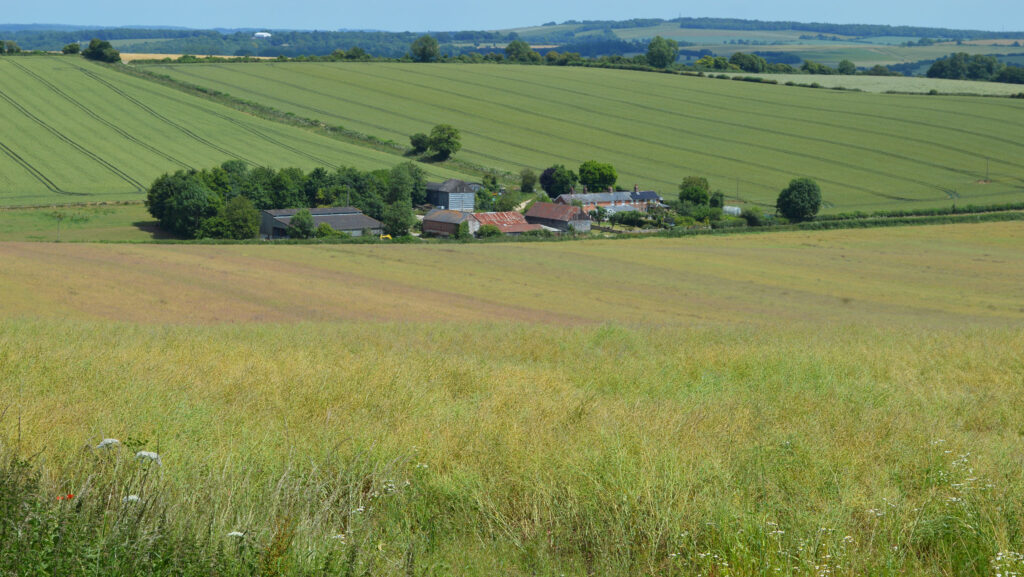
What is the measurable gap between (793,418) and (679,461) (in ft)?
9.08

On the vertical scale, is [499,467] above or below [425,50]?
below

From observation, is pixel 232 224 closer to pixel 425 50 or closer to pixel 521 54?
pixel 425 50

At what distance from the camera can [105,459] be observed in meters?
5.91

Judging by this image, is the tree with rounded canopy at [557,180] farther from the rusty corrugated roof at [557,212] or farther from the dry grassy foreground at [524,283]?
the dry grassy foreground at [524,283]

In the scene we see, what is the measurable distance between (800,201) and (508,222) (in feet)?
70.6

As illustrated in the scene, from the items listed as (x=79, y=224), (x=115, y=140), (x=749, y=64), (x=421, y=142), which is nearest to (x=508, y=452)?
(x=79, y=224)

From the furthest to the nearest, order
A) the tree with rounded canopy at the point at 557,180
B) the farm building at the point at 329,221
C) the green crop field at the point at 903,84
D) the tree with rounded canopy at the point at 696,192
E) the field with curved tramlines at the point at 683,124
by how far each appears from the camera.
A: the green crop field at the point at 903,84
the field with curved tramlines at the point at 683,124
the tree with rounded canopy at the point at 557,180
the tree with rounded canopy at the point at 696,192
the farm building at the point at 329,221

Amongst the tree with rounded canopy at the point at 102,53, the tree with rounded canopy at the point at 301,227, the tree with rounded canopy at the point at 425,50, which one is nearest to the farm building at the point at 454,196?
the tree with rounded canopy at the point at 301,227

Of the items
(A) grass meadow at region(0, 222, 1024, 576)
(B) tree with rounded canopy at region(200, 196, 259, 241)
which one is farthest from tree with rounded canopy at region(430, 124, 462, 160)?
(A) grass meadow at region(0, 222, 1024, 576)

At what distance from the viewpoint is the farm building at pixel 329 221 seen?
59625mm

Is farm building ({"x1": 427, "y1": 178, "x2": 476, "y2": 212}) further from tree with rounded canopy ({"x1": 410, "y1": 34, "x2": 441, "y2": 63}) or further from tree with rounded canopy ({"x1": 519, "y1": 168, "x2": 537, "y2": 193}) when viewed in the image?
tree with rounded canopy ({"x1": 410, "y1": 34, "x2": 441, "y2": 63})

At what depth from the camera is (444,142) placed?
280 ft

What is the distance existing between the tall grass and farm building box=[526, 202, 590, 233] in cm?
5560

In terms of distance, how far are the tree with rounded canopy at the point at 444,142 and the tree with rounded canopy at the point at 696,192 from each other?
24.4 m
